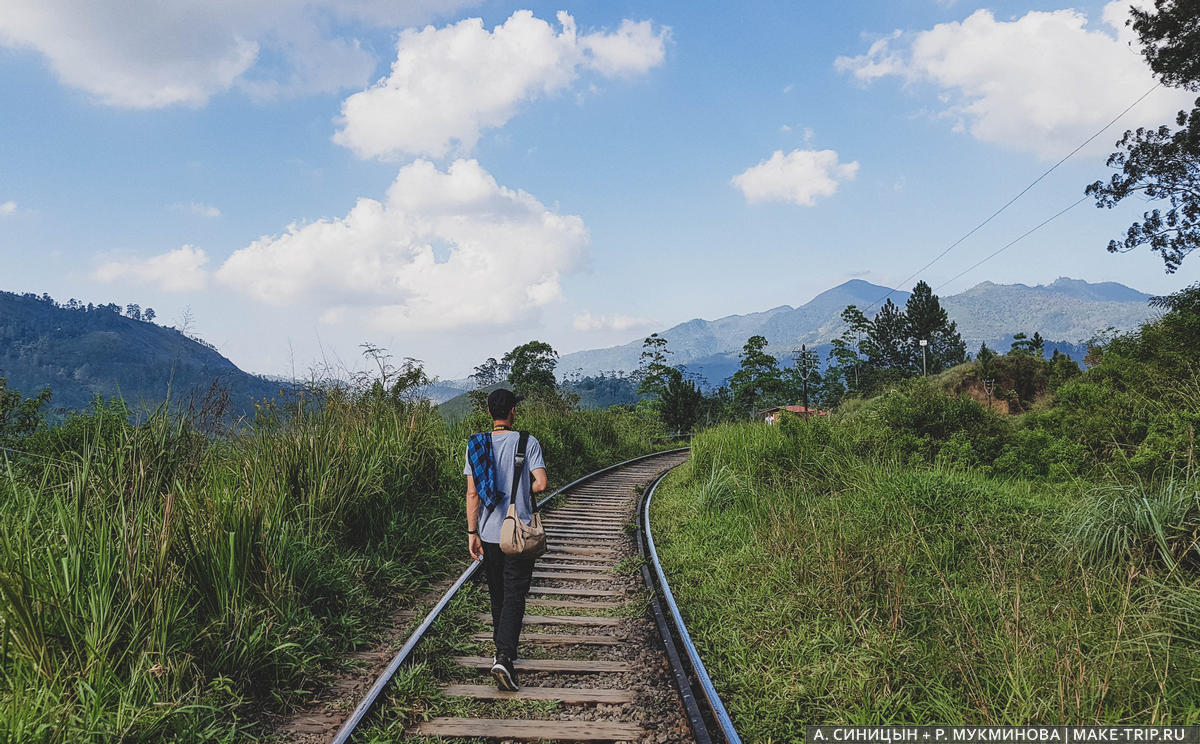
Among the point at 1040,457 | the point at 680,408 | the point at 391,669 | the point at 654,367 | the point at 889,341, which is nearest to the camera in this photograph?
the point at 391,669

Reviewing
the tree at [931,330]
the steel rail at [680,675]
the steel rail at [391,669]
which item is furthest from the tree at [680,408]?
the tree at [931,330]

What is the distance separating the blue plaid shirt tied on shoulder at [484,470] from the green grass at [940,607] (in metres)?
1.95

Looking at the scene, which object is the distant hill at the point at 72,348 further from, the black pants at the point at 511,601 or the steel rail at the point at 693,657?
the black pants at the point at 511,601

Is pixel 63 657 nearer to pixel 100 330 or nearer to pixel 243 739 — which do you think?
pixel 243 739

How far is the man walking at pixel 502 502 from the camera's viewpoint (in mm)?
4059

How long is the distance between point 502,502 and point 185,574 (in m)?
2.03

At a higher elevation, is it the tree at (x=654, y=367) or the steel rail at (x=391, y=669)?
the tree at (x=654, y=367)

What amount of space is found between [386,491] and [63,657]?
12.4 feet

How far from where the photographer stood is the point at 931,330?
72.3m

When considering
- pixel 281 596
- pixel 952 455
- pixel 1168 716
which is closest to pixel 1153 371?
pixel 952 455

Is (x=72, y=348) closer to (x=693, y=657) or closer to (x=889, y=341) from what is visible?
(x=889, y=341)

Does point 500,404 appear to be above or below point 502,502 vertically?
above

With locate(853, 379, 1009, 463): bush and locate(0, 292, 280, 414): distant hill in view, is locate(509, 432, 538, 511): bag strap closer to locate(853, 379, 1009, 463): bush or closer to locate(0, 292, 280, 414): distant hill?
locate(853, 379, 1009, 463): bush

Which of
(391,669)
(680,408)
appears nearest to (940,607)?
(391,669)
